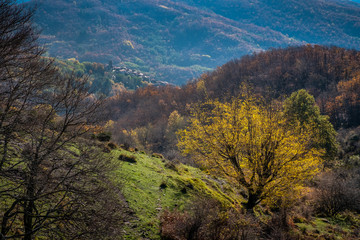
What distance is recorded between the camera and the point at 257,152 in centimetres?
1650

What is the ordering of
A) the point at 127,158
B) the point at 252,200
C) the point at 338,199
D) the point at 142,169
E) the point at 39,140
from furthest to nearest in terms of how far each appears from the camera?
the point at 338,199
the point at 127,158
the point at 142,169
the point at 252,200
the point at 39,140

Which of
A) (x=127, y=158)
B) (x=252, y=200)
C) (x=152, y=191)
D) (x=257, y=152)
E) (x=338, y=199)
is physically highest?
(x=257, y=152)

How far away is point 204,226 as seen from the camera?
34.4 ft

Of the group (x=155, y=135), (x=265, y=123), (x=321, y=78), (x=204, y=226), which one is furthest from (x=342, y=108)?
(x=204, y=226)

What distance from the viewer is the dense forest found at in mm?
7773

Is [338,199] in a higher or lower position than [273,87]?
higher

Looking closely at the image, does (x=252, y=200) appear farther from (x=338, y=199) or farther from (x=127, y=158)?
(x=127, y=158)

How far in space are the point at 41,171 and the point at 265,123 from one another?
47.8ft

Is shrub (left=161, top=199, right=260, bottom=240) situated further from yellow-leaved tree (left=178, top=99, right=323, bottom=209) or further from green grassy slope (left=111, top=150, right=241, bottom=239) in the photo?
yellow-leaved tree (left=178, top=99, right=323, bottom=209)

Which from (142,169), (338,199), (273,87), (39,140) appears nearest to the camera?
(39,140)

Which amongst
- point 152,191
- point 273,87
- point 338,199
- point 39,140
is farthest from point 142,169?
point 273,87

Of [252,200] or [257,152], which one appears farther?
[252,200]

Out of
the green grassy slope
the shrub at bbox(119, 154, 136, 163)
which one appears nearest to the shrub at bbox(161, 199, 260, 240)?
the green grassy slope

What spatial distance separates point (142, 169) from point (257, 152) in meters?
9.16
